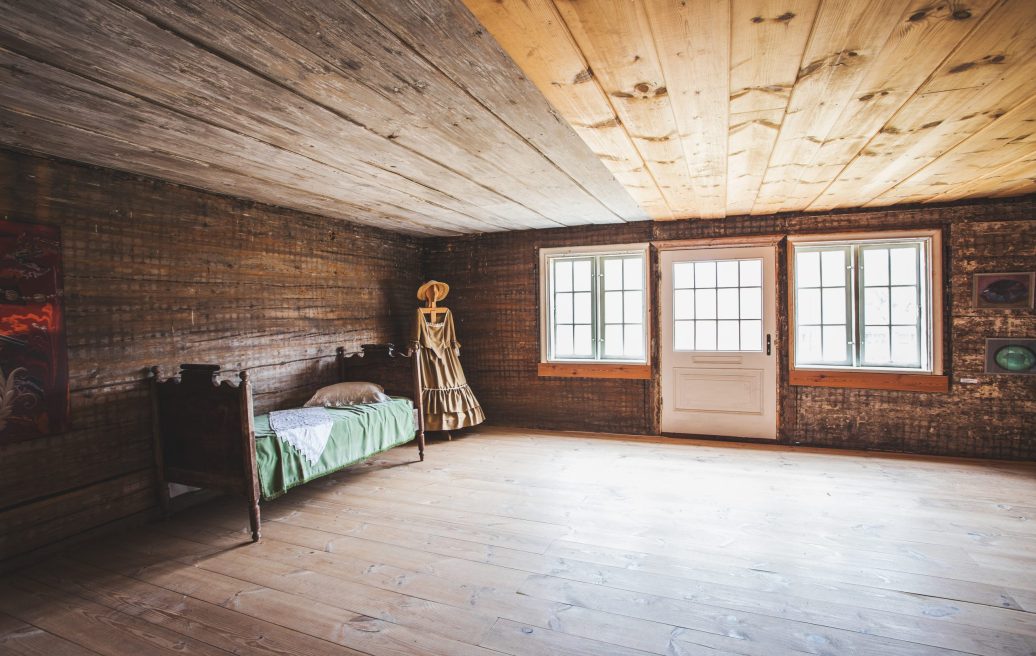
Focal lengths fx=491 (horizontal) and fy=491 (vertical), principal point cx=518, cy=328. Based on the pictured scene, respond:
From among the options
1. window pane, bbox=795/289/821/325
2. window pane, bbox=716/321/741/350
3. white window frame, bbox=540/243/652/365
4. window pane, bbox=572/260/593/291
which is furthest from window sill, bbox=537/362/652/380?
window pane, bbox=795/289/821/325

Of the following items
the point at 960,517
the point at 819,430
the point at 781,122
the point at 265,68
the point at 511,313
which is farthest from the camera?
the point at 511,313

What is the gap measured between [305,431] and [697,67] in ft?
9.92

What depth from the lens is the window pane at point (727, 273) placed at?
4.93m

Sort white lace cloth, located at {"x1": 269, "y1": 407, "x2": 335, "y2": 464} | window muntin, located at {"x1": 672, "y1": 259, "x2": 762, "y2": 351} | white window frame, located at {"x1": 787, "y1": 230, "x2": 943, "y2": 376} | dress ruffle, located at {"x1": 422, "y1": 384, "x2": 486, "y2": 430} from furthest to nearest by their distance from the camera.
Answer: dress ruffle, located at {"x1": 422, "y1": 384, "x2": 486, "y2": 430} < window muntin, located at {"x1": 672, "y1": 259, "x2": 762, "y2": 351} < white window frame, located at {"x1": 787, "y1": 230, "x2": 943, "y2": 376} < white lace cloth, located at {"x1": 269, "y1": 407, "x2": 335, "y2": 464}

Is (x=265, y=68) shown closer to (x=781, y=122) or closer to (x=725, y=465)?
(x=781, y=122)

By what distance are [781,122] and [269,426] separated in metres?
3.47

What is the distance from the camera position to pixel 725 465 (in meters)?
4.10

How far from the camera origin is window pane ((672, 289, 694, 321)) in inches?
200

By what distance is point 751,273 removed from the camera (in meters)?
4.88

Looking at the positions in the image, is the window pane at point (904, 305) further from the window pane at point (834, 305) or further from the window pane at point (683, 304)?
the window pane at point (683, 304)

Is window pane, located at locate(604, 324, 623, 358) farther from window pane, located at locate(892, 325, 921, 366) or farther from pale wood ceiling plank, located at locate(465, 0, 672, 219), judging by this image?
pale wood ceiling plank, located at locate(465, 0, 672, 219)

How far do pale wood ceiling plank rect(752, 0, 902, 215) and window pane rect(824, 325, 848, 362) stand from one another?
7.75 feet

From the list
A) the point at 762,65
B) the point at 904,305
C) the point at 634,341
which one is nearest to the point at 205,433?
the point at 762,65

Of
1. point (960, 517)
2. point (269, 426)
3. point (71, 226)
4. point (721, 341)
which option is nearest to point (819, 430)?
point (721, 341)
